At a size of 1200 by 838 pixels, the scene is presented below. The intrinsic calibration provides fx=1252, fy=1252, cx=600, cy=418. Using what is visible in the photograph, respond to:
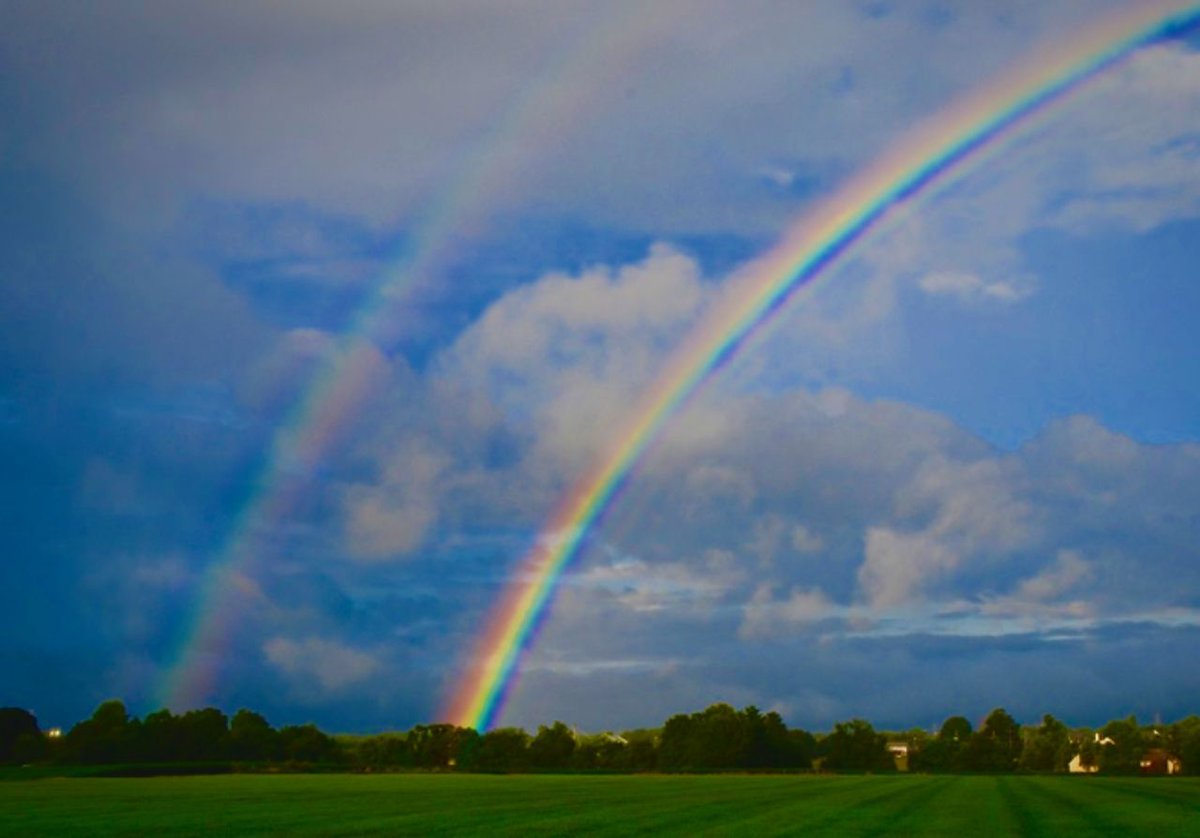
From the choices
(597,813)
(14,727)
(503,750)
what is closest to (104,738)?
(14,727)

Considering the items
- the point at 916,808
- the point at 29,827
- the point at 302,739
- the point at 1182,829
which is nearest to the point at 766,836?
the point at 1182,829

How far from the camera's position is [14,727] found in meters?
174

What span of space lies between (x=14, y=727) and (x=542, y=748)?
73285 mm

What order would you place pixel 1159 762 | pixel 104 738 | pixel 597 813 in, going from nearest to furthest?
pixel 597 813 < pixel 104 738 < pixel 1159 762

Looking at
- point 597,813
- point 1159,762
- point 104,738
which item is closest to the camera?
point 597,813

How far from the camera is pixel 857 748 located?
176625 millimetres

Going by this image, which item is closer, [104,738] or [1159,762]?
[104,738]

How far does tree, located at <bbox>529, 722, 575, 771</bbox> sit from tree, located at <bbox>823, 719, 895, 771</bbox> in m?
36.4

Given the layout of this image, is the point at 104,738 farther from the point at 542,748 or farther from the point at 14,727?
the point at 542,748

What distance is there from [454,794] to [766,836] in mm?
37281

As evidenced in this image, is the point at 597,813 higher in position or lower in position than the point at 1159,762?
lower

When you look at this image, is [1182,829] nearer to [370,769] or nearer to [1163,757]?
[370,769]

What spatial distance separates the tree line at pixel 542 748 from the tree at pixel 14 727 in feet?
0.50

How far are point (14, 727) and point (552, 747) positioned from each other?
245ft
